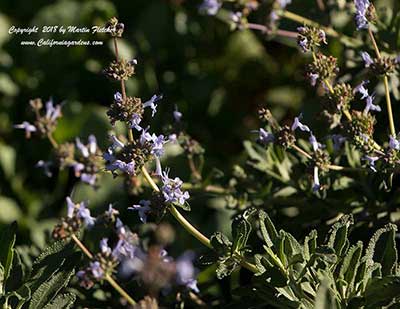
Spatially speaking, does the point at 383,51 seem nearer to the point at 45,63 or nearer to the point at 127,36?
the point at 127,36

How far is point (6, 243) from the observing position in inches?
48.6

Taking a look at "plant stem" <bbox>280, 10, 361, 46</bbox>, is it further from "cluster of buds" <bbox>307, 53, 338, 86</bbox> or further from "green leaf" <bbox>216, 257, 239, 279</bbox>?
"green leaf" <bbox>216, 257, 239, 279</bbox>

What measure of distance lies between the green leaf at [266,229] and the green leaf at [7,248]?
38 cm

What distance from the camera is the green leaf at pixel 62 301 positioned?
1132 millimetres

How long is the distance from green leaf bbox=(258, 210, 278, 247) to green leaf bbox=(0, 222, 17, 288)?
38cm

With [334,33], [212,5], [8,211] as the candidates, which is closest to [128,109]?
[212,5]

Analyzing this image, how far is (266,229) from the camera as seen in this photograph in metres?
1.12

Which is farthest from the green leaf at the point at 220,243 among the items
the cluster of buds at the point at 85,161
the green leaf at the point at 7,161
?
the green leaf at the point at 7,161

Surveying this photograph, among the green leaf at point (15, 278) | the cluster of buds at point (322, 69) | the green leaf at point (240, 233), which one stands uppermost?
the cluster of buds at point (322, 69)

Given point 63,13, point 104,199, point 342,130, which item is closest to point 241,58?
point 63,13

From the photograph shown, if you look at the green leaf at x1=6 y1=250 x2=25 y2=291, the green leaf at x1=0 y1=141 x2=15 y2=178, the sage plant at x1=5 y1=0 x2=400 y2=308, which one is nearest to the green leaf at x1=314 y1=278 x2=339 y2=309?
the sage plant at x1=5 y1=0 x2=400 y2=308

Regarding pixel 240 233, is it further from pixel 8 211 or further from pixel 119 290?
pixel 8 211

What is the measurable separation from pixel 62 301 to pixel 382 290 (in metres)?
0.45

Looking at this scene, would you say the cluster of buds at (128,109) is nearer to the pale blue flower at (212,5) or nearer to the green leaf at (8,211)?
the pale blue flower at (212,5)
